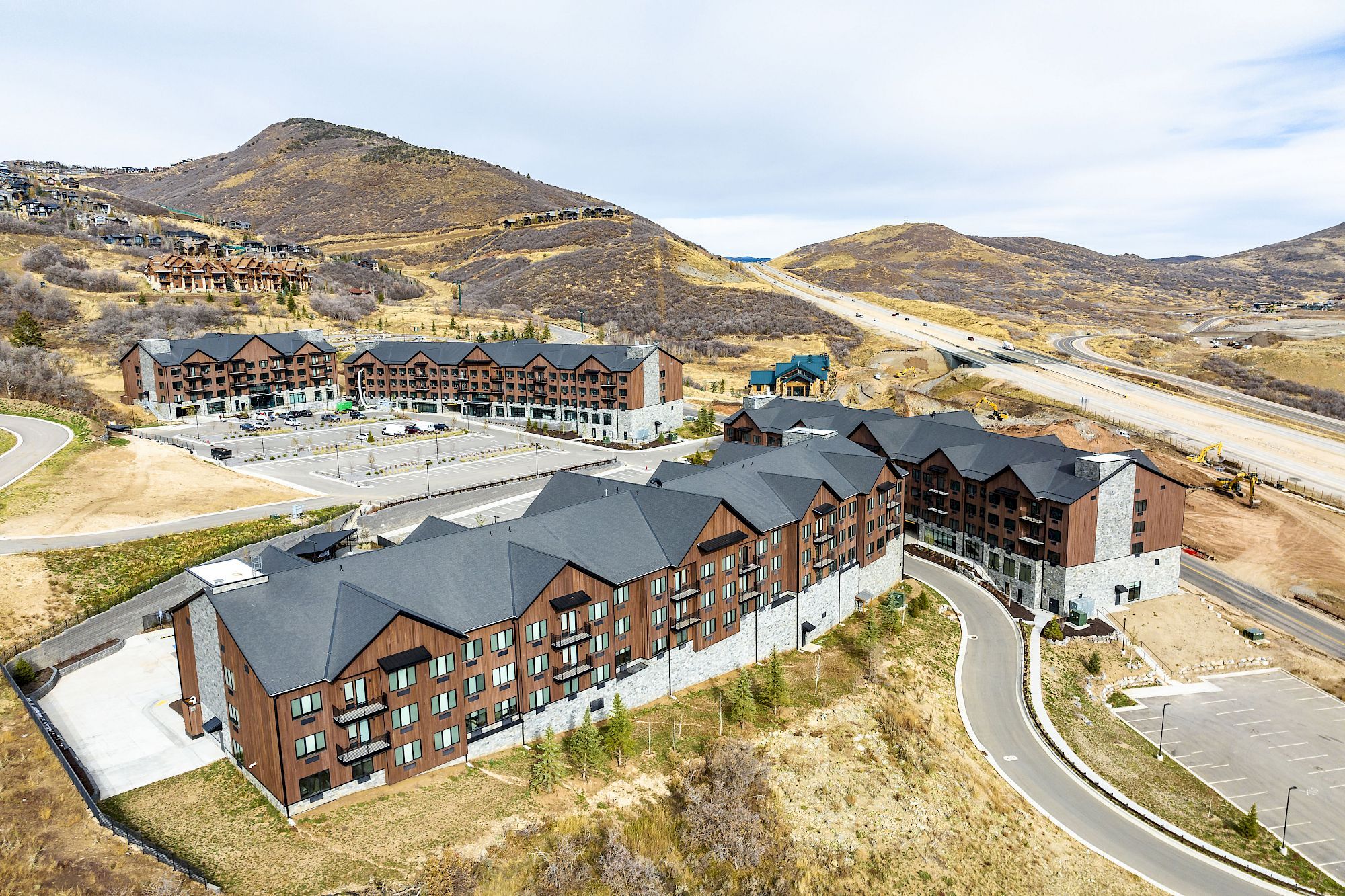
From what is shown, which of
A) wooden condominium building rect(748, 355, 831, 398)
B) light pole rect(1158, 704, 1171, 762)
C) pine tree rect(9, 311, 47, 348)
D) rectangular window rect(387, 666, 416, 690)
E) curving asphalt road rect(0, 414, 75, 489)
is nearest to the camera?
rectangular window rect(387, 666, 416, 690)

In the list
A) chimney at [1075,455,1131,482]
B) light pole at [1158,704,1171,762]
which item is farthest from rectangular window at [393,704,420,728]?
chimney at [1075,455,1131,482]

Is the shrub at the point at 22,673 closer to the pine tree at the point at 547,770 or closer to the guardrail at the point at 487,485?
the guardrail at the point at 487,485

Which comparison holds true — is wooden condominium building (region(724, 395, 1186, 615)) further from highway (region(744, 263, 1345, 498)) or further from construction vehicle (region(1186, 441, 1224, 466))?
highway (region(744, 263, 1345, 498))

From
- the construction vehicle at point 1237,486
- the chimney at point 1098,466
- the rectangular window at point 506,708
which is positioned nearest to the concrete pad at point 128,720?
the rectangular window at point 506,708

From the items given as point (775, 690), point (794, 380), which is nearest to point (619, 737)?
point (775, 690)

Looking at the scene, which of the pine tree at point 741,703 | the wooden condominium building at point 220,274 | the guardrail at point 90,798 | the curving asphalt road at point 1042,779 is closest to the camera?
the guardrail at point 90,798

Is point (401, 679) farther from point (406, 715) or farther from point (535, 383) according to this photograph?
point (535, 383)

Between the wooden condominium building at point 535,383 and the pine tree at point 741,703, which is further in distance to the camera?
the wooden condominium building at point 535,383
